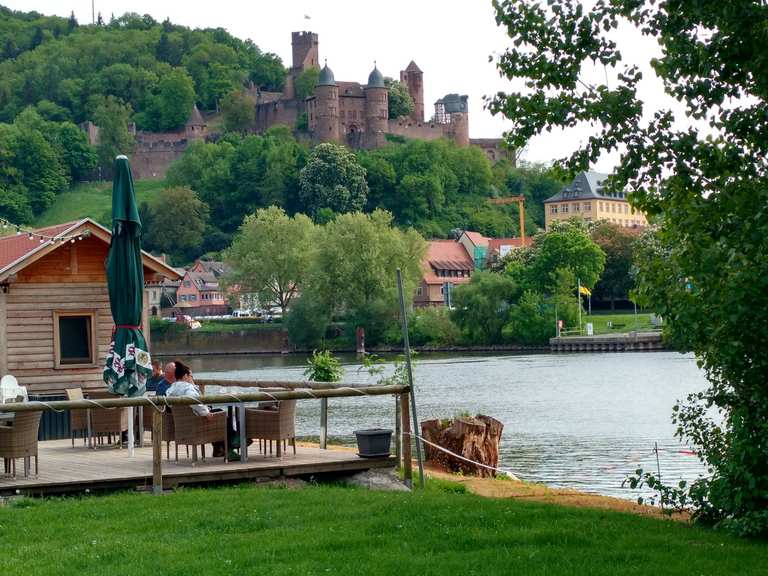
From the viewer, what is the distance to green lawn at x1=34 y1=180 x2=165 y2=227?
152750 mm

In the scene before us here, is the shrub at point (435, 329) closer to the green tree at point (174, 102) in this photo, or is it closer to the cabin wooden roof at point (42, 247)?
the cabin wooden roof at point (42, 247)

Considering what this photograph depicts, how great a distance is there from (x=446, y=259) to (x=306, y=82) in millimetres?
58440

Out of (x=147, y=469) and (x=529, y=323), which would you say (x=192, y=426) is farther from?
(x=529, y=323)

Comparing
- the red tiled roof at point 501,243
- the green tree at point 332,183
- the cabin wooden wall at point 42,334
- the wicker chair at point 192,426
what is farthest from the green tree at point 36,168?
the wicker chair at point 192,426

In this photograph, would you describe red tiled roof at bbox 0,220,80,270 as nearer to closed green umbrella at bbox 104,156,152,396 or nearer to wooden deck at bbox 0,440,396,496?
closed green umbrella at bbox 104,156,152,396

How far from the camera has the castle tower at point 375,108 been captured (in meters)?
166

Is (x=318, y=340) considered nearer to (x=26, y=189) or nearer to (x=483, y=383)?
(x=483, y=383)

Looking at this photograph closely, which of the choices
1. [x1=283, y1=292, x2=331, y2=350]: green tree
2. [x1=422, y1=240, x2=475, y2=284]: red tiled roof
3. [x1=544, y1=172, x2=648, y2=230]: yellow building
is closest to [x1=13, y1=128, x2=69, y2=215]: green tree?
[x1=422, y1=240, x2=475, y2=284]: red tiled roof

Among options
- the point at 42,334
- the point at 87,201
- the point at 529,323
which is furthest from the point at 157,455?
the point at 87,201

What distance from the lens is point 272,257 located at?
9394 centimetres

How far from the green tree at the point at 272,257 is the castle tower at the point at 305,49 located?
9618 cm

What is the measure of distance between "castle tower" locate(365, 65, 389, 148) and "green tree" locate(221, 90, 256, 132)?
64.5 ft

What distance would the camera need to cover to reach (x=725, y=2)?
33.8 ft

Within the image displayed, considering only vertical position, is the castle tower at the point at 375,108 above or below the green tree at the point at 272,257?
above
